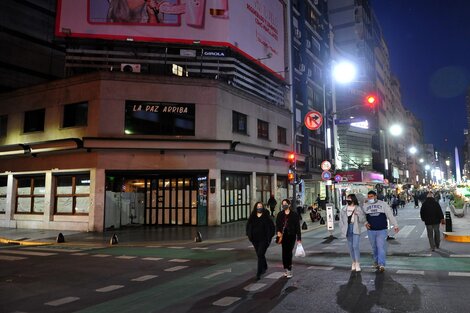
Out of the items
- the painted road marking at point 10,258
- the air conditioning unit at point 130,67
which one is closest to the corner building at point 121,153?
the air conditioning unit at point 130,67

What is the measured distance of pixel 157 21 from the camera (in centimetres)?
2631

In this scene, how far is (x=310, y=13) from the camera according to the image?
4631 cm

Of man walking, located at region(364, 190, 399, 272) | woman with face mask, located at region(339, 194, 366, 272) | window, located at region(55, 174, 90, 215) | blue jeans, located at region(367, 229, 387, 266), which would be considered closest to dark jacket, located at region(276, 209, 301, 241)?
woman with face mask, located at region(339, 194, 366, 272)

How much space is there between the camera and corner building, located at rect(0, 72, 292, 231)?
21750 mm

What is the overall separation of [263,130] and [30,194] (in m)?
16.3

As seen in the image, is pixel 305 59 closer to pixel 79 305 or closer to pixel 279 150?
pixel 279 150

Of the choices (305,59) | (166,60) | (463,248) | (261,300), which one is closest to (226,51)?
(166,60)

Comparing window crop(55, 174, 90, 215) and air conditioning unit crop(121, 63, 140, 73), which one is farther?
air conditioning unit crop(121, 63, 140, 73)

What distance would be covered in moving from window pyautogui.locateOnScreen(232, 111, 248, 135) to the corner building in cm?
18

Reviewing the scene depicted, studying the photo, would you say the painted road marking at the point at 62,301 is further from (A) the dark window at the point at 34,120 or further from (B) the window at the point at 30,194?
(A) the dark window at the point at 34,120

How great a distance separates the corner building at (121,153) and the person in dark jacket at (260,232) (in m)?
13.3

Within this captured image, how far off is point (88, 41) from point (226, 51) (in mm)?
9320

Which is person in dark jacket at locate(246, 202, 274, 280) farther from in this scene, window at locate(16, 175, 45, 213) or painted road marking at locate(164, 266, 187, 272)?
window at locate(16, 175, 45, 213)

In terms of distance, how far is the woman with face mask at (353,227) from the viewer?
937 cm
